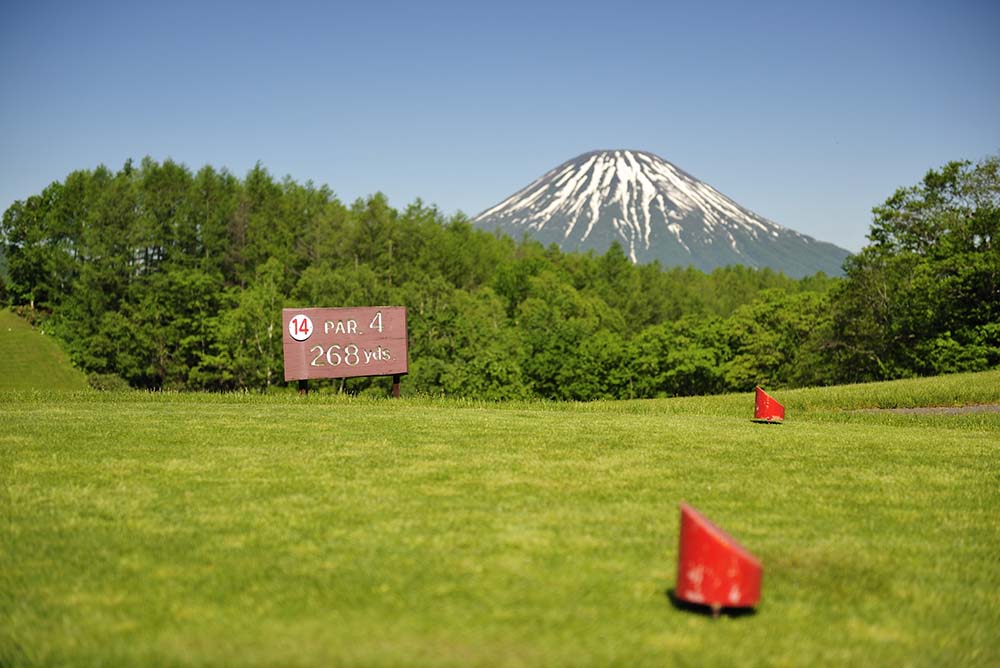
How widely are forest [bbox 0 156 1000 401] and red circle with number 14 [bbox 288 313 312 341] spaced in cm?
3215

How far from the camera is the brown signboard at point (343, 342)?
27.4 m

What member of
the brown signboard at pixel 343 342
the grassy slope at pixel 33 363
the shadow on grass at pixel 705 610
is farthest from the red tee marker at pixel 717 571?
the grassy slope at pixel 33 363

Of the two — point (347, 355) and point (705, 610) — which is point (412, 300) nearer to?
point (347, 355)

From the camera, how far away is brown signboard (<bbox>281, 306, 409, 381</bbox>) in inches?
1080

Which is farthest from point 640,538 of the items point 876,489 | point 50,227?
point 50,227

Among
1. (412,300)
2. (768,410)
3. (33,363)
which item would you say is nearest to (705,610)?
(768,410)

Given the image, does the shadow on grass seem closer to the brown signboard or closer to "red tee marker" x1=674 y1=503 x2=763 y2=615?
"red tee marker" x1=674 y1=503 x2=763 y2=615

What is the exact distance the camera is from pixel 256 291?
77.2m

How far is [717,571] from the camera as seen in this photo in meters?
6.16

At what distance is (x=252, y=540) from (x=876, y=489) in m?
8.06

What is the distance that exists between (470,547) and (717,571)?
2560mm

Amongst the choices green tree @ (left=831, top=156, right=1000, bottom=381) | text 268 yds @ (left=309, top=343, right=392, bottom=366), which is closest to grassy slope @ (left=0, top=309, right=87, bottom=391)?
text 268 yds @ (left=309, top=343, right=392, bottom=366)

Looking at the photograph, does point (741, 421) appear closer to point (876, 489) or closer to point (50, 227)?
point (876, 489)

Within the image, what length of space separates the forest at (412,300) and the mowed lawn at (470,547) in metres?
45.3
